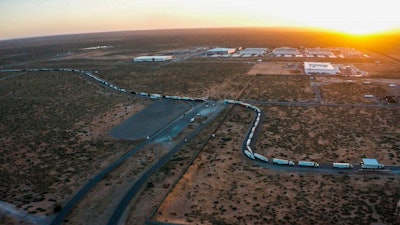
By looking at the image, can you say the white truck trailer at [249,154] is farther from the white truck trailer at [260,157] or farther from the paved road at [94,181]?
the paved road at [94,181]

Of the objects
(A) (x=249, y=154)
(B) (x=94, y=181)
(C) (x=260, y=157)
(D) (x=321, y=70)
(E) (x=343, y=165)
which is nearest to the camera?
(B) (x=94, y=181)

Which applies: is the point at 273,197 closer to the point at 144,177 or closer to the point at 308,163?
the point at 308,163

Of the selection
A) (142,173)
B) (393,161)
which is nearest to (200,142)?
(142,173)

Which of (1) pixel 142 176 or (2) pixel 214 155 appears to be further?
(2) pixel 214 155

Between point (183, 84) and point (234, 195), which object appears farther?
point (183, 84)

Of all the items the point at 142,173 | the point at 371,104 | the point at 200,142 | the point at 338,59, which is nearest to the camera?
the point at 142,173

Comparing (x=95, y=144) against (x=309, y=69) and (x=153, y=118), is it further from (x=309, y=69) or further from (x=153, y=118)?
(x=309, y=69)

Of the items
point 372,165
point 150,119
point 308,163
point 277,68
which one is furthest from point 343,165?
point 277,68

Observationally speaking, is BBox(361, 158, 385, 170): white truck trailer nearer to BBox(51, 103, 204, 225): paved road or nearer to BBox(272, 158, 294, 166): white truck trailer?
BBox(272, 158, 294, 166): white truck trailer

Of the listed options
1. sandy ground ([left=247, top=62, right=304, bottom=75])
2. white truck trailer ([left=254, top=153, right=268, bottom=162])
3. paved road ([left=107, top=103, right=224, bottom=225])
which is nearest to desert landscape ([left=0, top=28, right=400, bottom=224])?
paved road ([left=107, top=103, right=224, bottom=225])
